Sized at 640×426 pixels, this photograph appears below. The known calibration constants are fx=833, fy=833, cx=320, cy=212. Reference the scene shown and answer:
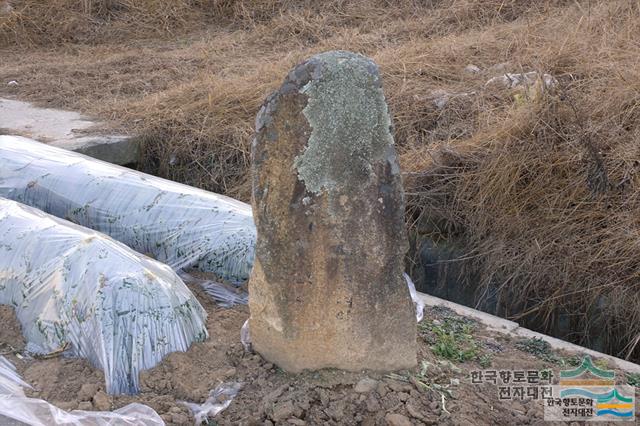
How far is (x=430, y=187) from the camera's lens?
3918 mm

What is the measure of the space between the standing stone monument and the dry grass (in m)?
1.29

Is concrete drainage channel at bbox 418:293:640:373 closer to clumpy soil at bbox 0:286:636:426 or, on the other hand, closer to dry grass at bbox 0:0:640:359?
clumpy soil at bbox 0:286:636:426

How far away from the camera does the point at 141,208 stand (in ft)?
10.8

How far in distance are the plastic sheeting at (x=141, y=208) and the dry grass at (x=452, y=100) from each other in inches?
40.0

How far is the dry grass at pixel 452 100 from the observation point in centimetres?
348

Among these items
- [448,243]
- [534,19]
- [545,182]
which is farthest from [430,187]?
[534,19]

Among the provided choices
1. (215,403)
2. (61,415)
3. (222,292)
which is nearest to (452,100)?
(222,292)

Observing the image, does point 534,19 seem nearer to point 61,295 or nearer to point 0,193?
point 0,193

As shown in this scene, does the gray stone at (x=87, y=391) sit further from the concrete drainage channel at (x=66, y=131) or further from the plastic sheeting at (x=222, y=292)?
the concrete drainage channel at (x=66, y=131)

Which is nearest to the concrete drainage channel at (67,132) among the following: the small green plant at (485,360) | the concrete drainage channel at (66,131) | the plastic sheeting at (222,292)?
the concrete drainage channel at (66,131)

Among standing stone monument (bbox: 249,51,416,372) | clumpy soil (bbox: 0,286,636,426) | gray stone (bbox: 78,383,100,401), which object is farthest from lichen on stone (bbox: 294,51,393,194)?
Result: gray stone (bbox: 78,383,100,401)

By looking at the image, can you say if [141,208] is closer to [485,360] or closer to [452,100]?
[485,360]

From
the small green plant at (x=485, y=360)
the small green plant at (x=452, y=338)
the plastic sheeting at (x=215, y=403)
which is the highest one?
the small green plant at (x=452, y=338)

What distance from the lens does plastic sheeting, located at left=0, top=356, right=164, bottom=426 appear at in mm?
2168
